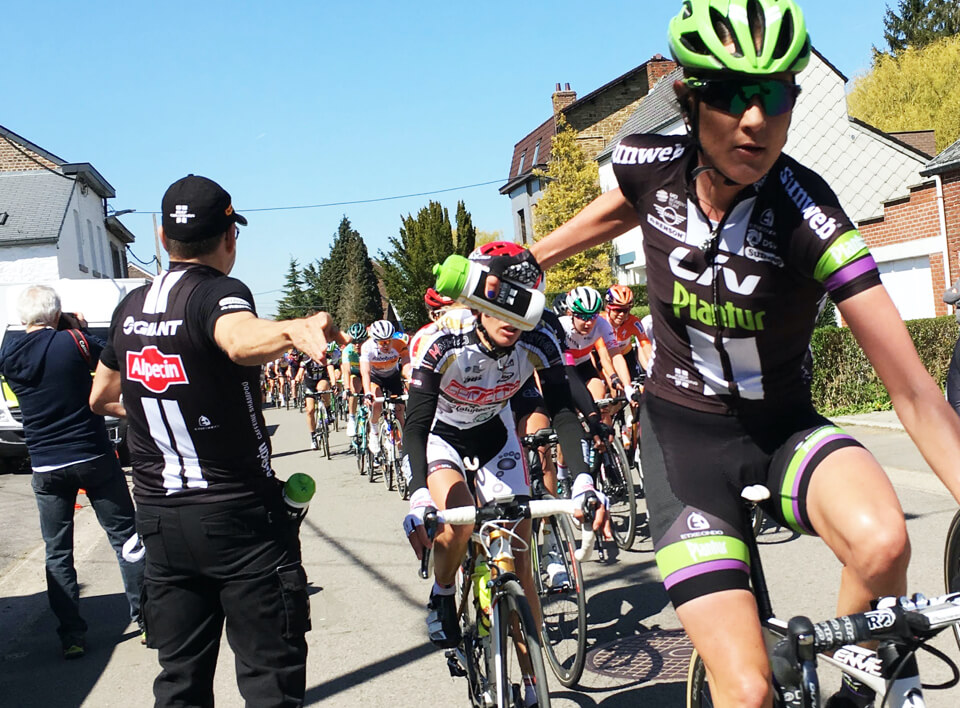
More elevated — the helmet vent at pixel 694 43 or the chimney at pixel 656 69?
the chimney at pixel 656 69

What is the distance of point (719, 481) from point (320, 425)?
14879 millimetres

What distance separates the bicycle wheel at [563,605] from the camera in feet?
15.9

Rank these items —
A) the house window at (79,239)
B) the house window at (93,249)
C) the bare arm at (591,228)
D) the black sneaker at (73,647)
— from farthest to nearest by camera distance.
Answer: the house window at (93,249) < the house window at (79,239) < the black sneaker at (73,647) < the bare arm at (591,228)

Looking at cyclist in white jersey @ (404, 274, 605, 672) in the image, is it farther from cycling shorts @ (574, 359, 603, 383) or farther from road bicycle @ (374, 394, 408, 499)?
road bicycle @ (374, 394, 408, 499)

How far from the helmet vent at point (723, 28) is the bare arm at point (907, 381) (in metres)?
0.77

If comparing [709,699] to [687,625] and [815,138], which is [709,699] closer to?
[687,625]

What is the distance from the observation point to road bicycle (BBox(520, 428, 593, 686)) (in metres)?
4.86

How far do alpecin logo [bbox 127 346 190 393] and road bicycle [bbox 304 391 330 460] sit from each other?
13395mm

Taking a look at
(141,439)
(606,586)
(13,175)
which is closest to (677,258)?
(141,439)

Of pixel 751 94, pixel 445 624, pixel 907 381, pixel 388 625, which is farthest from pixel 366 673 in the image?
pixel 751 94

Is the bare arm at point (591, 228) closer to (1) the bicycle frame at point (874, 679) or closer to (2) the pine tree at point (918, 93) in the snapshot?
(1) the bicycle frame at point (874, 679)

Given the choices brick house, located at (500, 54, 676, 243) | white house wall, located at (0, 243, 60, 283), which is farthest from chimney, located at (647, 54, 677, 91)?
white house wall, located at (0, 243, 60, 283)

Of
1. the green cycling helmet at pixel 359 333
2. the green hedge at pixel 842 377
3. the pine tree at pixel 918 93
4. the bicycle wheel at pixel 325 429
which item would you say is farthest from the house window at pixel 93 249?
the pine tree at pixel 918 93

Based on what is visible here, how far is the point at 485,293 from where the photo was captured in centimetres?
294
